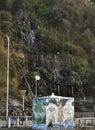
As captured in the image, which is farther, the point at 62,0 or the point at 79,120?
the point at 62,0

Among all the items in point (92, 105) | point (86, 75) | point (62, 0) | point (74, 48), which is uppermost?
point (62, 0)

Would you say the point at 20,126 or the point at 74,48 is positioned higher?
the point at 74,48

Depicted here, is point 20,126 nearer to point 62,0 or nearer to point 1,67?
point 1,67

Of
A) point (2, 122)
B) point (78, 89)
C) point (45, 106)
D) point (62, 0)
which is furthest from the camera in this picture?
point (62, 0)

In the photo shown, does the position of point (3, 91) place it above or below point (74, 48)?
below

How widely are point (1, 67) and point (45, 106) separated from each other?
103 feet

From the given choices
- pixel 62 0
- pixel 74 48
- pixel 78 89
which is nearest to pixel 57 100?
pixel 78 89

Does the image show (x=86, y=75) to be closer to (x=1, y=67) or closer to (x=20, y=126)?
(x=1, y=67)

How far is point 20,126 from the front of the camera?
3641cm

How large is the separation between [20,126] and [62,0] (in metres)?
56.1

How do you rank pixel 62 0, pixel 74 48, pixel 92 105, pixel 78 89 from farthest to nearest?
1. pixel 62 0
2. pixel 74 48
3. pixel 78 89
4. pixel 92 105

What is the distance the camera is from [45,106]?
35.0 meters

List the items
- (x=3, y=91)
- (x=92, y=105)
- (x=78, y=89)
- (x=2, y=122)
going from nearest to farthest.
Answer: (x=2, y=122)
(x=3, y=91)
(x=92, y=105)
(x=78, y=89)

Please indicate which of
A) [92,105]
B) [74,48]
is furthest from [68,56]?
[92,105]
